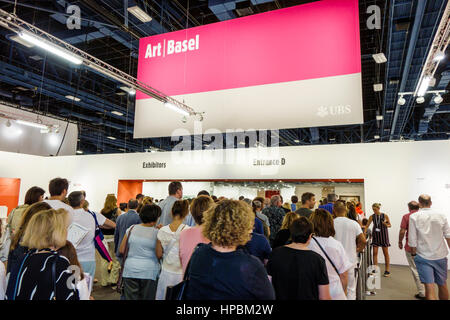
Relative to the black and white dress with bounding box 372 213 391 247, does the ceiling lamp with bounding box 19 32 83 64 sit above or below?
above

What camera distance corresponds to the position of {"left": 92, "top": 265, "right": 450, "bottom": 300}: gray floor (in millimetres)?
4453

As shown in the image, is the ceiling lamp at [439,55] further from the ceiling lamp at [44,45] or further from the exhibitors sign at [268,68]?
the ceiling lamp at [44,45]

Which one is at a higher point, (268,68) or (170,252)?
(268,68)

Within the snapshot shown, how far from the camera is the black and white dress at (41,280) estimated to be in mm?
1483

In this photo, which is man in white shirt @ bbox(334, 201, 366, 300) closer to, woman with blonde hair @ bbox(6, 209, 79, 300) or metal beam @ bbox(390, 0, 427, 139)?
woman with blonde hair @ bbox(6, 209, 79, 300)

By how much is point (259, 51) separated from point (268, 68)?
357 millimetres

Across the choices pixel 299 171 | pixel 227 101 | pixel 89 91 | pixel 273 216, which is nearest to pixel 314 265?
pixel 273 216

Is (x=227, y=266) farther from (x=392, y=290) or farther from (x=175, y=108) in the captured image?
(x=175, y=108)

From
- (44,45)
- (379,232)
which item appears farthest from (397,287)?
(44,45)

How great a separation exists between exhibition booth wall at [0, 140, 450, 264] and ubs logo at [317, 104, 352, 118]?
334 centimetres

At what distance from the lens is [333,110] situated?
507cm

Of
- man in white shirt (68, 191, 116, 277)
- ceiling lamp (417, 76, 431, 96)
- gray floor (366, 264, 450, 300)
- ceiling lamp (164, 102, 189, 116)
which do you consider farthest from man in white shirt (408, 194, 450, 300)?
ceiling lamp (164, 102, 189, 116)

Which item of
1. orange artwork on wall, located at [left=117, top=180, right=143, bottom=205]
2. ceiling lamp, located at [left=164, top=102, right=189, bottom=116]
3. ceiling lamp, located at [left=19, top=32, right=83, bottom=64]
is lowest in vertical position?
orange artwork on wall, located at [left=117, top=180, right=143, bottom=205]

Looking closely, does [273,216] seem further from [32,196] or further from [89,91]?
[89,91]
